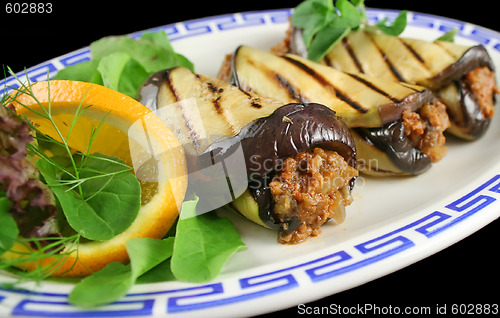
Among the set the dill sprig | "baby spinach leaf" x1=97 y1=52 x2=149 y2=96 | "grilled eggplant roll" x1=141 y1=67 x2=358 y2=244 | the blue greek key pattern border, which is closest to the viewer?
the blue greek key pattern border

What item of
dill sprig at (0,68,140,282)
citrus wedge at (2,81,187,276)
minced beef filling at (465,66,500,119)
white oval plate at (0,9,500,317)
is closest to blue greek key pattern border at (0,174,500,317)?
white oval plate at (0,9,500,317)

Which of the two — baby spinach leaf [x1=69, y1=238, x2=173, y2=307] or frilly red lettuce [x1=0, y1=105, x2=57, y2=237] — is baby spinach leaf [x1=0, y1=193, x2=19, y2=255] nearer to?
frilly red lettuce [x1=0, y1=105, x2=57, y2=237]

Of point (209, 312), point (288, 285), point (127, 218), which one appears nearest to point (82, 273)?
point (127, 218)

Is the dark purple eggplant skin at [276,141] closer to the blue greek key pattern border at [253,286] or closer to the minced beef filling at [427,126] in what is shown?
the blue greek key pattern border at [253,286]

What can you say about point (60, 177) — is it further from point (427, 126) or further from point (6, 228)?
point (427, 126)

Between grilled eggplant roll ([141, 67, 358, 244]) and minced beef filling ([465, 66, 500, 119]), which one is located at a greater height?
minced beef filling ([465, 66, 500, 119])

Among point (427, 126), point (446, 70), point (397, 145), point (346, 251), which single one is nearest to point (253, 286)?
point (346, 251)
